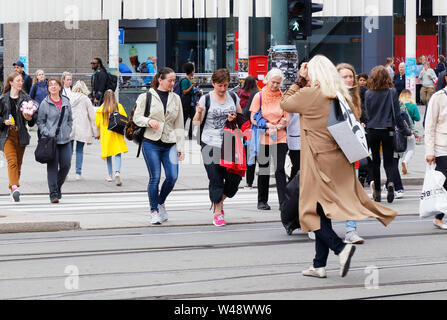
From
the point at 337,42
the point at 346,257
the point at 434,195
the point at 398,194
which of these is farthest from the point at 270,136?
the point at 337,42

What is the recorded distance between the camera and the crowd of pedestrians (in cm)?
752

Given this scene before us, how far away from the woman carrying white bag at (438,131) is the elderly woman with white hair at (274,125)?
162cm

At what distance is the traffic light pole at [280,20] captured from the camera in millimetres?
15727

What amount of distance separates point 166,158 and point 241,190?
4.58 m

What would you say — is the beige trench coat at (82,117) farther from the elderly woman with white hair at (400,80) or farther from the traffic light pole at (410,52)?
the traffic light pole at (410,52)

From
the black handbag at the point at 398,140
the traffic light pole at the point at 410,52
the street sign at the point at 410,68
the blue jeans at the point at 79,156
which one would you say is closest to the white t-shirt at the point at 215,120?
the black handbag at the point at 398,140

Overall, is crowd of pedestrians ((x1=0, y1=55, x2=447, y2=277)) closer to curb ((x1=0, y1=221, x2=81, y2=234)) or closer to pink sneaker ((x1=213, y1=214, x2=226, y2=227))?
pink sneaker ((x1=213, y1=214, x2=226, y2=227))

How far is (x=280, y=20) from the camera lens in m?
15.8

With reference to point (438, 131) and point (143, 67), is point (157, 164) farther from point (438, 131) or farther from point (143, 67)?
point (143, 67)

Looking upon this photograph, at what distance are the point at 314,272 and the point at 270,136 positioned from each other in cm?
415

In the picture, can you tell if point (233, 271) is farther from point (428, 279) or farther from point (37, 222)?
point (37, 222)

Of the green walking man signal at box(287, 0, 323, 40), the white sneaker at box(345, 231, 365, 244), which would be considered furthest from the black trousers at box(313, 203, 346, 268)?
the green walking man signal at box(287, 0, 323, 40)
